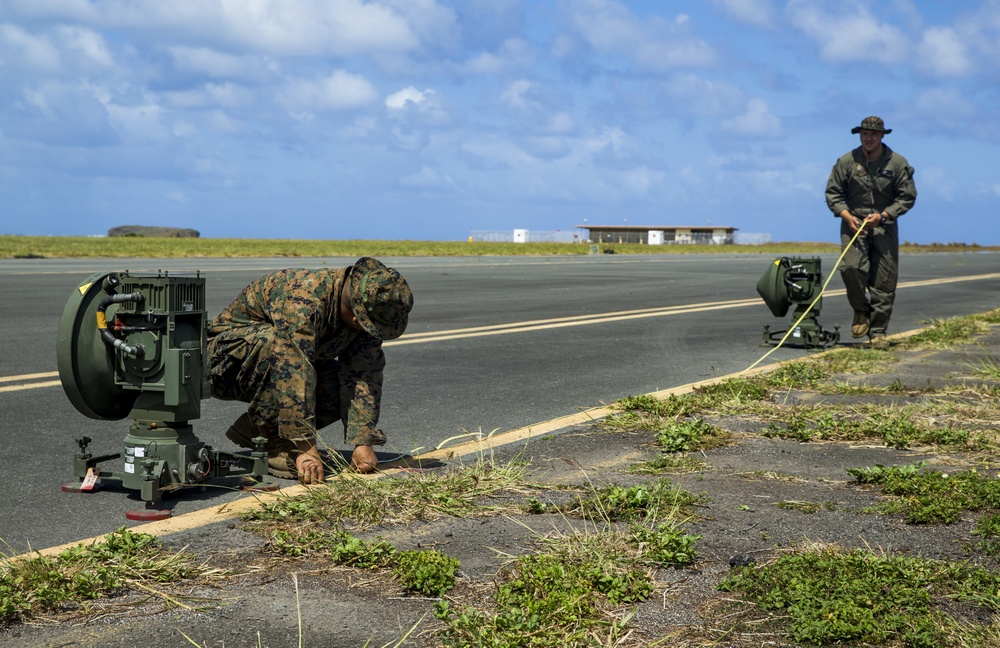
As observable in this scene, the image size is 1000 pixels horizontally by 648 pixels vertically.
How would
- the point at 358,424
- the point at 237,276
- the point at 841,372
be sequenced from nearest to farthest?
1. the point at 358,424
2. the point at 841,372
3. the point at 237,276

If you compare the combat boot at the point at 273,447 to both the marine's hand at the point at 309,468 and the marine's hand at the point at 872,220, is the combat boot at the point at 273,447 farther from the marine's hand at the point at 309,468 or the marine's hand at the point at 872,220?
the marine's hand at the point at 872,220

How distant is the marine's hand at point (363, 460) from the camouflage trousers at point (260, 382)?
27 cm

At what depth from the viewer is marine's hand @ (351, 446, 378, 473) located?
5.41 m

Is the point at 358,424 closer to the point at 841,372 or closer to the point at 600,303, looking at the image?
the point at 841,372

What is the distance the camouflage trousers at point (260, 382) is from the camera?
522 centimetres

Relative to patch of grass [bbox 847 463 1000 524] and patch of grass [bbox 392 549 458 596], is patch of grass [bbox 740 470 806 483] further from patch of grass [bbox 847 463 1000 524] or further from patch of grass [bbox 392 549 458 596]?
patch of grass [bbox 392 549 458 596]

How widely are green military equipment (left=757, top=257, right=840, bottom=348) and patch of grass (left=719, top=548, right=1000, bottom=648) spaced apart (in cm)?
837

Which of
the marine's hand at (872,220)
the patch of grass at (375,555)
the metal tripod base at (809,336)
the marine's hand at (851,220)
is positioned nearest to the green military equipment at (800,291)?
the metal tripod base at (809,336)

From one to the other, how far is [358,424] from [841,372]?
18.9ft

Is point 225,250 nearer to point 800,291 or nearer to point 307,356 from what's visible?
point 800,291

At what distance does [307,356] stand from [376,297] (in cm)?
45

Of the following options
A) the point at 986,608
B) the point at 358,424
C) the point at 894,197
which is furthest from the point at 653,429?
the point at 894,197

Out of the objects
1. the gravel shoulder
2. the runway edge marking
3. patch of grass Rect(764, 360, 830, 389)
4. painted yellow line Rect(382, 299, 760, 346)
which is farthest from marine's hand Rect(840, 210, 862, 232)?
the gravel shoulder

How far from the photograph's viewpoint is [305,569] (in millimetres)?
3840
